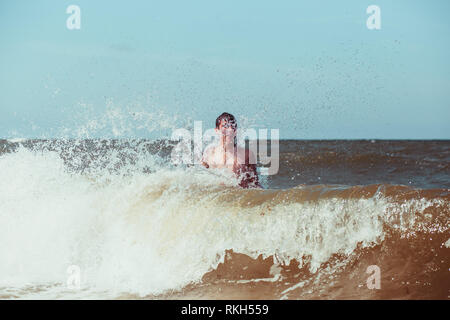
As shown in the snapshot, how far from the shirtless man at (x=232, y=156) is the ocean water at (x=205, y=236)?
0.80 feet

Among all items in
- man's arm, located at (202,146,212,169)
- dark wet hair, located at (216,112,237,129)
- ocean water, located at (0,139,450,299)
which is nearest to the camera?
ocean water, located at (0,139,450,299)

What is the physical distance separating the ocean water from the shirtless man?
243 millimetres

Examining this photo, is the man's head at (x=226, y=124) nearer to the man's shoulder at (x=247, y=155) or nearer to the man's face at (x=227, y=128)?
the man's face at (x=227, y=128)

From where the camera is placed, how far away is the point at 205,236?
4031 millimetres

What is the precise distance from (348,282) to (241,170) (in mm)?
2776

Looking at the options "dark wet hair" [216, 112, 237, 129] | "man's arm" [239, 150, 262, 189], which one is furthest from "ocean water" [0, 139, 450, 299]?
"dark wet hair" [216, 112, 237, 129]

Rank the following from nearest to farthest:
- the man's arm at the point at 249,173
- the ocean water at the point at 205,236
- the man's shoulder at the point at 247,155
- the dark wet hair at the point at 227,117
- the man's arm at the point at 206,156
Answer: the ocean water at the point at 205,236, the dark wet hair at the point at 227,117, the man's arm at the point at 249,173, the man's shoulder at the point at 247,155, the man's arm at the point at 206,156

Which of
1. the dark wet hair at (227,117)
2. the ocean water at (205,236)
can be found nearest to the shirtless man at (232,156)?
the dark wet hair at (227,117)

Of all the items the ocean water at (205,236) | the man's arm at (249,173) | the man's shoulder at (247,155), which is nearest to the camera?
the ocean water at (205,236)

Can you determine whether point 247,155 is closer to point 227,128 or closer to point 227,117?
point 227,128

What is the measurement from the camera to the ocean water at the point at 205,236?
3.22 m

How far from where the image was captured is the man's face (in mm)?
5563

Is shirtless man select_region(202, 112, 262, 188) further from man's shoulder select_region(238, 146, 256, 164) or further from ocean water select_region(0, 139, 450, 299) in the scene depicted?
ocean water select_region(0, 139, 450, 299)

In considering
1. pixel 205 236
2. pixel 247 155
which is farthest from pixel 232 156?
pixel 205 236
